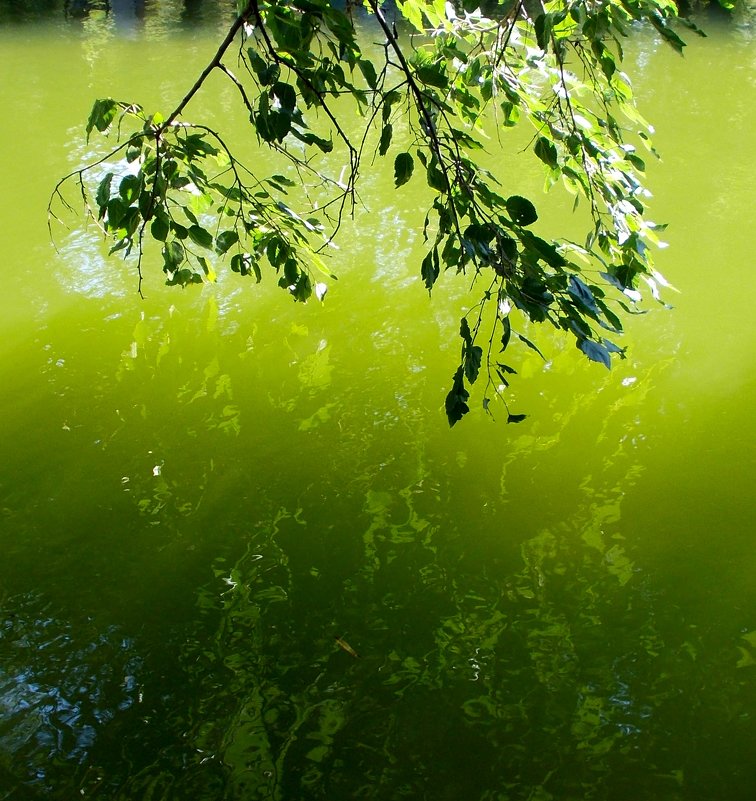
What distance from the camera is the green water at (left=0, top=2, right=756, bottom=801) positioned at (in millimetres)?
1936

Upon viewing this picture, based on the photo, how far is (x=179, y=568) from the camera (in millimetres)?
2418

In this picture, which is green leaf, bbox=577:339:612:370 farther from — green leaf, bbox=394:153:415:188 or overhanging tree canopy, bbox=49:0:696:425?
green leaf, bbox=394:153:415:188

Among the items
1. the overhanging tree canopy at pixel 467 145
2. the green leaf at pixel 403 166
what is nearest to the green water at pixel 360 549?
the overhanging tree canopy at pixel 467 145

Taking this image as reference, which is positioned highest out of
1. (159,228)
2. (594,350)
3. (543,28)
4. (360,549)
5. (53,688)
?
(543,28)

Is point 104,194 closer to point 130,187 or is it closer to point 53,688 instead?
point 130,187

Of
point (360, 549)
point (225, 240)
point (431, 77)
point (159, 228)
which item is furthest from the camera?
point (360, 549)

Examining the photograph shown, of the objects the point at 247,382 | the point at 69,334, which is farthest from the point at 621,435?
the point at 69,334

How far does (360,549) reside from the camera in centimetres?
248

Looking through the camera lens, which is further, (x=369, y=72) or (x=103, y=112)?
(x=103, y=112)

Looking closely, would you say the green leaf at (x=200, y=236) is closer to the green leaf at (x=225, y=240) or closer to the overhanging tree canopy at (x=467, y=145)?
the overhanging tree canopy at (x=467, y=145)

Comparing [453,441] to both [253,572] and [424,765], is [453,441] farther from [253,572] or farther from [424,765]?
[424,765]

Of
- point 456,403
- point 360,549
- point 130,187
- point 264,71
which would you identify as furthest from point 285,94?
point 360,549

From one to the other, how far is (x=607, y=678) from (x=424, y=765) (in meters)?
0.48

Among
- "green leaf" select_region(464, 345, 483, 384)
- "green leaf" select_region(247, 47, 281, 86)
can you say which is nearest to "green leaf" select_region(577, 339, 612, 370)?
"green leaf" select_region(464, 345, 483, 384)
